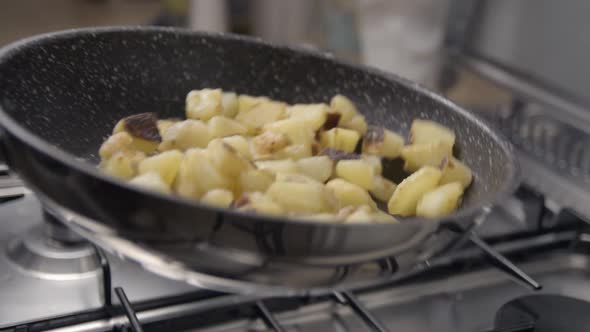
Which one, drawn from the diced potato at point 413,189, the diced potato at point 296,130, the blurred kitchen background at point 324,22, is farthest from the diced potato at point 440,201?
the blurred kitchen background at point 324,22

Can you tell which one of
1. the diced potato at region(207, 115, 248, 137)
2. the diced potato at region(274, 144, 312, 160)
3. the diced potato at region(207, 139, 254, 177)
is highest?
the diced potato at region(207, 139, 254, 177)

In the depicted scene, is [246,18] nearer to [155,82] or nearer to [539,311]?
[155,82]

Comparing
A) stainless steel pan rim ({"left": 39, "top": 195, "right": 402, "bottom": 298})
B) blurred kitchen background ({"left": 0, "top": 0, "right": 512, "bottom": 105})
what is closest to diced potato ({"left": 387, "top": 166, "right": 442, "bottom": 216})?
stainless steel pan rim ({"left": 39, "top": 195, "right": 402, "bottom": 298})

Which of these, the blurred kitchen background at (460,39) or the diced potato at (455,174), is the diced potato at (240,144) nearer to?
the diced potato at (455,174)

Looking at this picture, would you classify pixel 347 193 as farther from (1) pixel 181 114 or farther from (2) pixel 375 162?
(1) pixel 181 114

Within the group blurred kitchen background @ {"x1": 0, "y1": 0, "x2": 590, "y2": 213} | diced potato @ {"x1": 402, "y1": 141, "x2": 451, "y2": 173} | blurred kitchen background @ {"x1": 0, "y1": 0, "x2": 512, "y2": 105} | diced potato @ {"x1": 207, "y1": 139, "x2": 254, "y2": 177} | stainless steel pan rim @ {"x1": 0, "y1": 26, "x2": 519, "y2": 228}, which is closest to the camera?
stainless steel pan rim @ {"x1": 0, "y1": 26, "x2": 519, "y2": 228}

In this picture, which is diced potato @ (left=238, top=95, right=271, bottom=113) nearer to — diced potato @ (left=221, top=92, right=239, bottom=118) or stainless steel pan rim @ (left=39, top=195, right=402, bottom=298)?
diced potato @ (left=221, top=92, right=239, bottom=118)
